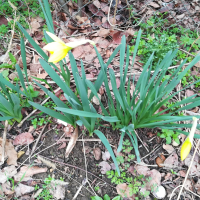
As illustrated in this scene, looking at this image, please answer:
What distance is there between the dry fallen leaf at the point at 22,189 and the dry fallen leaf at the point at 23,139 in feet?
1.18

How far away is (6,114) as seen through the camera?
5.06ft

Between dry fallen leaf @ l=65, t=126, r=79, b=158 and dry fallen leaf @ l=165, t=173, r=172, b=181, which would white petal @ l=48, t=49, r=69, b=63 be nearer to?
dry fallen leaf @ l=65, t=126, r=79, b=158

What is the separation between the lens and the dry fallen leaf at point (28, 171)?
1529 millimetres

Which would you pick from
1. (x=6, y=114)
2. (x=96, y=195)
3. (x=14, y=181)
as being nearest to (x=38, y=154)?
(x=14, y=181)

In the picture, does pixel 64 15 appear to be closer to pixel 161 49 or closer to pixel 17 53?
pixel 17 53

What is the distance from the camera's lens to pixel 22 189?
1482 mm

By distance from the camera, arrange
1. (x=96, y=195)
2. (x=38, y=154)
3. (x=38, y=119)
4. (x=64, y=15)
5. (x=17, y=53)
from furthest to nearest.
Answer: (x=64, y=15)
(x=17, y=53)
(x=38, y=119)
(x=38, y=154)
(x=96, y=195)

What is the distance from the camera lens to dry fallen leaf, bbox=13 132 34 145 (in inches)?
65.5

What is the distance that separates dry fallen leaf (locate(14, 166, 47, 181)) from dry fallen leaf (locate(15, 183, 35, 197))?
0.07 m

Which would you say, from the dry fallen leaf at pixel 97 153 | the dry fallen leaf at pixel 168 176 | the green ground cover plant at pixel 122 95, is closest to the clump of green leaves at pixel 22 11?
the green ground cover plant at pixel 122 95

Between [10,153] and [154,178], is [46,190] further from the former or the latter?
[154,178]

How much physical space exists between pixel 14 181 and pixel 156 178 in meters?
1.23

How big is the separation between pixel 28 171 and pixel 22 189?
Result: 14cm

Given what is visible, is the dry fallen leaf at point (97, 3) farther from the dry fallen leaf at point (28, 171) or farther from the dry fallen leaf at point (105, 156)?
the dry fallen leaf at point (28, 171)
